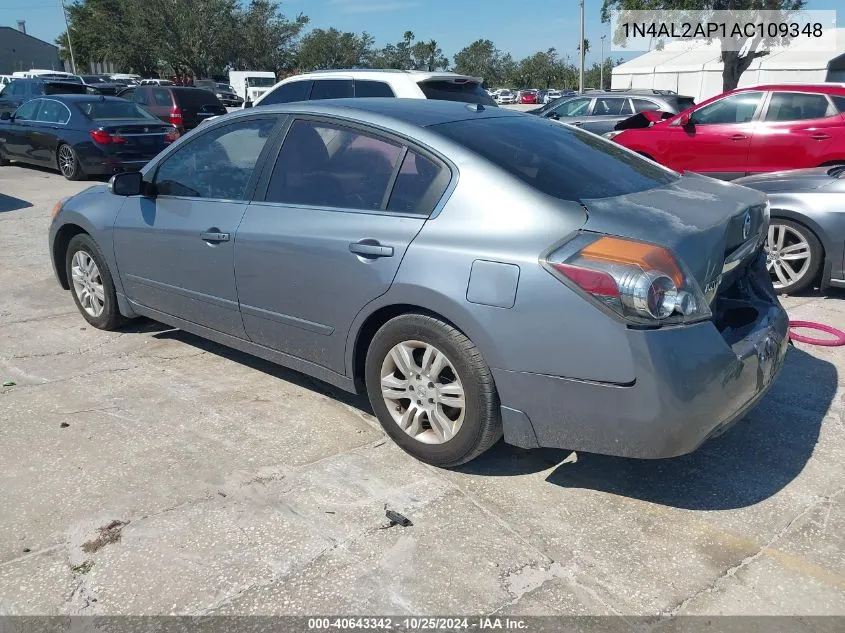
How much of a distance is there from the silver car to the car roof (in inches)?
0.7

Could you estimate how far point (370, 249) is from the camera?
342cm

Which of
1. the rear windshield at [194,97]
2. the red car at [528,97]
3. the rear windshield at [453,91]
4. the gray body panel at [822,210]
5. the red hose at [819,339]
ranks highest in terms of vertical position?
the red car at [528,97]

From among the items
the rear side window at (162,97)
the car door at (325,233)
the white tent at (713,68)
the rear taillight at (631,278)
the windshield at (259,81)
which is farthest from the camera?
the windshield at (259,81)

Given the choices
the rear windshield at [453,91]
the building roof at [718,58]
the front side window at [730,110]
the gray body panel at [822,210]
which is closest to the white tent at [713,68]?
the building roof at [718,58]

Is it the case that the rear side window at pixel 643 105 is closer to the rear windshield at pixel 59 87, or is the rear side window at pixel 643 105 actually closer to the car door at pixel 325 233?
the car door at pixel 325 233

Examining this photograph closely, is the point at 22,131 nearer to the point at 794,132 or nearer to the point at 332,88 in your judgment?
the point at 332,88

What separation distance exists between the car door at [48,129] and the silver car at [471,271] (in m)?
9.85

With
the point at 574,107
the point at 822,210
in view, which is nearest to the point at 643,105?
the point at 574,107

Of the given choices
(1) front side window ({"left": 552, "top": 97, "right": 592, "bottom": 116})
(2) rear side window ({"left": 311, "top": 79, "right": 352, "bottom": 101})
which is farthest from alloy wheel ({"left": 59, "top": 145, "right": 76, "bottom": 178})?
(1) front side window ({"left": 552, "top": 97, "right": 592, "bottom": 116})

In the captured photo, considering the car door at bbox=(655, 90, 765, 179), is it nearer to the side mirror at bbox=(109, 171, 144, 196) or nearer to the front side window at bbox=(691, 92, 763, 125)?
the front side window at bbox=(691, 92, 763, 125)

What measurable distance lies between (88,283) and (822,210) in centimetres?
537

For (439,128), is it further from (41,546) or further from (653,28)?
(653,28)

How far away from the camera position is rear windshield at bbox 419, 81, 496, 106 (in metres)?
8.90

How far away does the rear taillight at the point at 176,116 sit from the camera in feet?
57.3
